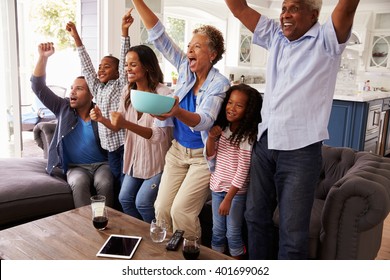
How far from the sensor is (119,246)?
4.81 feet

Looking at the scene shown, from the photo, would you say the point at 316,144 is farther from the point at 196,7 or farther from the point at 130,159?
the point at 196,7

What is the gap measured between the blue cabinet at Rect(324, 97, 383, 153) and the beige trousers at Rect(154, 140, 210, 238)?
2.71 meters

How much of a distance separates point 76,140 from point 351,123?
3019 millimetres

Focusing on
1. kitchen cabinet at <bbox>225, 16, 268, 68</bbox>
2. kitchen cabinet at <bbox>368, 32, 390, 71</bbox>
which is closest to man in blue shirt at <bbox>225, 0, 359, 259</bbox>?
kitchen cabinet at <bbox>225, 16, 268, 68</bbox>

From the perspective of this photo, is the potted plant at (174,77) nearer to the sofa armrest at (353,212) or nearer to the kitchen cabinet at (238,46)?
the kitchen cabinet at (238,46)

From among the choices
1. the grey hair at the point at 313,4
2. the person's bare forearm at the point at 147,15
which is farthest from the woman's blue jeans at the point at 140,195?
the grey hair at the point at 313,4

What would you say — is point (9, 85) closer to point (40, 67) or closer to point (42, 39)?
point (40, 67)

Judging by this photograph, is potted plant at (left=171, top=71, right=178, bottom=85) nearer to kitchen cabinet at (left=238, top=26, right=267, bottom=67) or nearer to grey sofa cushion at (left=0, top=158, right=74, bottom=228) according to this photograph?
kitchen cabinet at (left=238, top=26, right=267, bottom=67)

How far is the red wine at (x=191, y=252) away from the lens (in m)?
1.38

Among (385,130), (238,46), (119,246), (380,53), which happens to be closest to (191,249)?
(119,246)

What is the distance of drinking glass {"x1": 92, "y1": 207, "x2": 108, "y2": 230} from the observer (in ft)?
5.26

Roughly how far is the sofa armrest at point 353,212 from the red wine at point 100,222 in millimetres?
1044

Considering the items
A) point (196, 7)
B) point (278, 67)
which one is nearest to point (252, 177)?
point (278, 67)

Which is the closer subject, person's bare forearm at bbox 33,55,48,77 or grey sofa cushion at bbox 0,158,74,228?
grey sofa cushion at bbox 0,158,74,228
